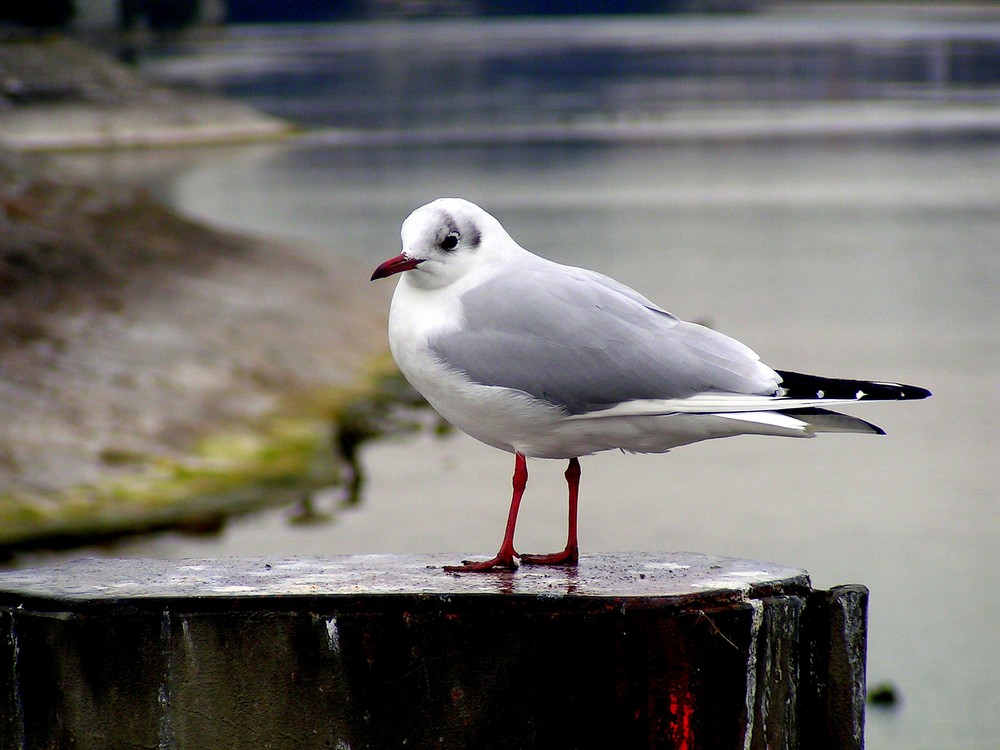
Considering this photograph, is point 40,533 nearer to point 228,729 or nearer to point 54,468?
point 54,468

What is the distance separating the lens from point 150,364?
36.9ft

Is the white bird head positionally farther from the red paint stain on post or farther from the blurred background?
the blurred background

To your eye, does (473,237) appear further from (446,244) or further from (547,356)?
(547,356)

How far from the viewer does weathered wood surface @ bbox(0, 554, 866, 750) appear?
4.05m

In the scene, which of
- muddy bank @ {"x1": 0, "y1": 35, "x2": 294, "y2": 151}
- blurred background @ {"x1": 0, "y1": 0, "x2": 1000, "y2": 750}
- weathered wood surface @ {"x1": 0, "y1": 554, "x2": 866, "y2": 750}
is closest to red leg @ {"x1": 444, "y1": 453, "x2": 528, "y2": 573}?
weathered wood surface @ {"x1": 0, "y1": 554, "x2": 866, "y2": 750}

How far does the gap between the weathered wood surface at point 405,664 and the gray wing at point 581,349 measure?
0.51 meters

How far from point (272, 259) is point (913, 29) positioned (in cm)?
8369

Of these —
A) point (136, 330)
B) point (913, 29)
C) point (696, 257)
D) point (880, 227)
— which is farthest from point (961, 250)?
point (913, 29)

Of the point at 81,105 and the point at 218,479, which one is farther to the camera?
the point at 81,105

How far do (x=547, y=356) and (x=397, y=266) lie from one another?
46 cm

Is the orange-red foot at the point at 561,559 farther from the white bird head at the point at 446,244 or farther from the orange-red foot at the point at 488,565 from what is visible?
the white bird head at the point at 446,244

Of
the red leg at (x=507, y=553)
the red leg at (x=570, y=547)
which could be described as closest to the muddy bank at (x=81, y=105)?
the red leg at (x=570, y=547)

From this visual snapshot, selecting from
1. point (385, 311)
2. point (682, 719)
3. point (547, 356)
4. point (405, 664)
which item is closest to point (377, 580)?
point (405, 664)

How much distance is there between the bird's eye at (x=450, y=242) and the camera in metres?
4.25
